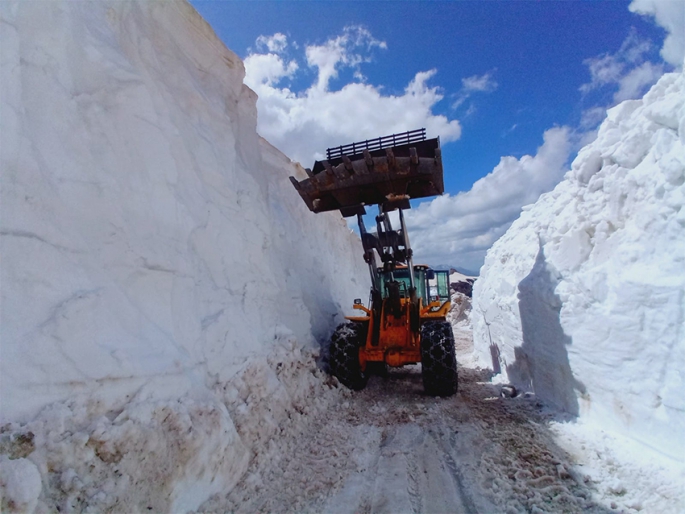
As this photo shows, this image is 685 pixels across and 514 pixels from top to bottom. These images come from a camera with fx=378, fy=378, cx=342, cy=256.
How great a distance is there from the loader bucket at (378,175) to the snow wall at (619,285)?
2.38m

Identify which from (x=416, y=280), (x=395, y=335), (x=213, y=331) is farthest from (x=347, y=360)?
(x=416, y=280)

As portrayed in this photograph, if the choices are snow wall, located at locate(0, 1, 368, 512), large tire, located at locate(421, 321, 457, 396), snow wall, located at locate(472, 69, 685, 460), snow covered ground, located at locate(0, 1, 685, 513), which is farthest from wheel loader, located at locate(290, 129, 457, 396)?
snow wall, located at locate(472, 69, 685, 460)

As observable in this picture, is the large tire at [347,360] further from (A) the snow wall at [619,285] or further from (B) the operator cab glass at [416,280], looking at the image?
(A) the snow wall at [619,285]

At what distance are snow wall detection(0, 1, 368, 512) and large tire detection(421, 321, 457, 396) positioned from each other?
69.6 inches

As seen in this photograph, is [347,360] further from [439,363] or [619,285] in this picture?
[619,285]

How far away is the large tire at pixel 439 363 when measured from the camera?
259 inches

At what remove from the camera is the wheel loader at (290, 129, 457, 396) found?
6641mm

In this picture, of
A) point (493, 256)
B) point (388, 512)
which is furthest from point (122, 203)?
point (493, 256)

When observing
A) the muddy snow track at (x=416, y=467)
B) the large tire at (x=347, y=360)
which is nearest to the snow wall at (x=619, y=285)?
the muddy snow track at (x=416, y=467)

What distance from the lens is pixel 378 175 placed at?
6.81 meters

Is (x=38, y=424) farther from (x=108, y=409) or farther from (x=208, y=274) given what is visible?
Answer: (x=208, y=274)

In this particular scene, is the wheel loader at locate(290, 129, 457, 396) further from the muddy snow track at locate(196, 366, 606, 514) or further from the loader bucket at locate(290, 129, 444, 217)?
the muddy snow track at locate(196, 366, 606, 514)

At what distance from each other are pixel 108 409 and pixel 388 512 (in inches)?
98.1

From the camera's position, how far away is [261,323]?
5812 millimetres
